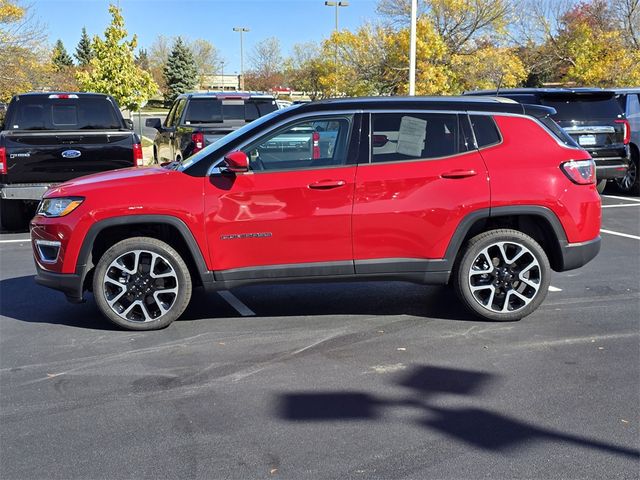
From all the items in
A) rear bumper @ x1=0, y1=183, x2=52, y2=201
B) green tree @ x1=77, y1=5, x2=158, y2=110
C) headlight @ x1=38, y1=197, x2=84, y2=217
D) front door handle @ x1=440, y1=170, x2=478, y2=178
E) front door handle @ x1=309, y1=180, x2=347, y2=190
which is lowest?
rear bumper @ x1=0, y1=183, x2=52, y2=201

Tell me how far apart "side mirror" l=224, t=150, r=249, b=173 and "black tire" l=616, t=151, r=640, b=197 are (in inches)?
401

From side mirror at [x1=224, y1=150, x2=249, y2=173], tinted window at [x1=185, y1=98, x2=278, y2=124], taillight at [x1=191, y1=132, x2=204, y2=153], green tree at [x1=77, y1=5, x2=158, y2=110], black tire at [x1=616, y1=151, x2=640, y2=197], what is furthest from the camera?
green tree at [x1=77, y1=5, x2=158, y2=110]

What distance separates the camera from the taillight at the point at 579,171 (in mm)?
5574

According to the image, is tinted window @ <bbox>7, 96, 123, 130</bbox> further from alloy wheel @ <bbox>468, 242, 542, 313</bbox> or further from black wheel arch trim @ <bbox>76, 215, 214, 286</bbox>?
alloy wheel @ <bbox>468, 242, 542, 313</bbox>

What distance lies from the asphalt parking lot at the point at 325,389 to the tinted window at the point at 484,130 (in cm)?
150

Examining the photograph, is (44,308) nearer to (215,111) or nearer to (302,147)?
(302,147)

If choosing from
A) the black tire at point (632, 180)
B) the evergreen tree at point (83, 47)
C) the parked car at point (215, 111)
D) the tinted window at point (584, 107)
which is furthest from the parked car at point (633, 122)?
the evergreen tree at point (83, 47)

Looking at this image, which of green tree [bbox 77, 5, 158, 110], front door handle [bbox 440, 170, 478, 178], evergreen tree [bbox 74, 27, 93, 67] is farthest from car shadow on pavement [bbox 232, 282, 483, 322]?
evergreen tree [bbox 74, 27, 93, 67]

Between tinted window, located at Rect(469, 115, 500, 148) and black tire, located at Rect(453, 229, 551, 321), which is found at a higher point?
tinted window, located at Rect(469, 115, 500, 148)

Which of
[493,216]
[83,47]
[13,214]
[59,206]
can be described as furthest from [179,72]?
[493,216]

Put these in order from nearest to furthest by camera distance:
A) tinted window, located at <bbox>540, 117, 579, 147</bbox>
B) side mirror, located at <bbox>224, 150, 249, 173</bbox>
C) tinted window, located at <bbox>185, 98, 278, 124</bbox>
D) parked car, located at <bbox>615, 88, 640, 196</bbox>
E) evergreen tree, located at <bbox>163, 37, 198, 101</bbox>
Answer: side mirror, located at <bbox>224, 150, 249, 173</bbox> → tinted window, located at <bbox>540, 117, 579, 147</bbox> → tinted window, located at <bbox>185, 98, 278, 124</bbox> → parked car, located at <bbox>615, 88, 640, 196</bbox> → evergreen tree, located at <bbox>163, 37, 198, 101</bbox>

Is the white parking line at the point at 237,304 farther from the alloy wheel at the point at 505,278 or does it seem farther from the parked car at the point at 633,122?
the parked car at the point at 633,122

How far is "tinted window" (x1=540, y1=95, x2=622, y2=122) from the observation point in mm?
11672

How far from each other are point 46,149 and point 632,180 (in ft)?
34.7
